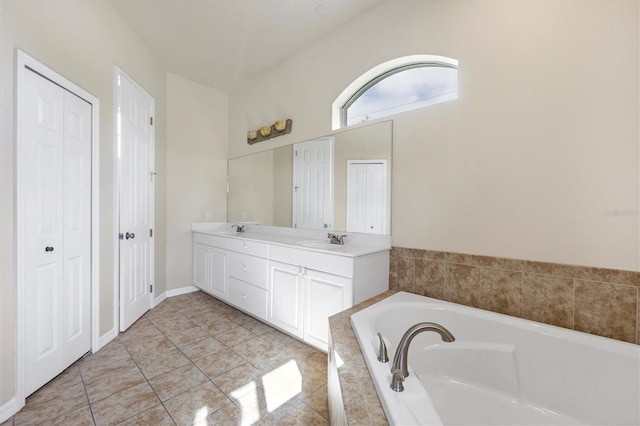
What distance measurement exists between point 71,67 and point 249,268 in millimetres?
2046

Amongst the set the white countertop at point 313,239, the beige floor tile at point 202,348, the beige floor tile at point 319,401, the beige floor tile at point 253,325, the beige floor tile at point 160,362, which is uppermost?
the white countertop at point 313,239

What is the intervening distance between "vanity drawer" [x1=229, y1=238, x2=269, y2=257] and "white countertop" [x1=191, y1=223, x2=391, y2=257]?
0.04 metres

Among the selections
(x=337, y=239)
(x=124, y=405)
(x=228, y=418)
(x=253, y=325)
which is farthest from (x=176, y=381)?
(x=337, y=239)

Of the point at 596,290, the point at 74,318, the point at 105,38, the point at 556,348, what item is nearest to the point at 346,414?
the point at 556,348

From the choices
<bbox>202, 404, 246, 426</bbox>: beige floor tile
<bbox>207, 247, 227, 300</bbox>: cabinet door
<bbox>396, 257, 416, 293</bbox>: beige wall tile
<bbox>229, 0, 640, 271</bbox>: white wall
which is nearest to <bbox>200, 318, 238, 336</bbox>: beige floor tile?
<bbox>207, 247, 227, 300</bbox>: cabinet door

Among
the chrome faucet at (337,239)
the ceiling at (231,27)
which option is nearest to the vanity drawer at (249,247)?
the chrome faucet at (337,239)

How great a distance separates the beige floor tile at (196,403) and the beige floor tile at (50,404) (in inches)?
20.9

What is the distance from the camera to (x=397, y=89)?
2268 millimetres

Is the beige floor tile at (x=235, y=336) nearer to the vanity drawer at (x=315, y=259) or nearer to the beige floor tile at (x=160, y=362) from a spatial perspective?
the beige floor tile at (x=160, y=362)

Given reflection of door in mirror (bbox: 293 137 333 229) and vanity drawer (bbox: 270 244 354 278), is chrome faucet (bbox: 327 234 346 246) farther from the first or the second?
vanity drawer (bbox: 270 244 354 278)

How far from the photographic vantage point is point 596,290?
138 centimetres

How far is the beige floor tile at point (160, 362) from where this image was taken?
1.89m

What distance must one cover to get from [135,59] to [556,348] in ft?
13.0

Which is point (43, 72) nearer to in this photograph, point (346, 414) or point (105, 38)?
point (105, 38)
